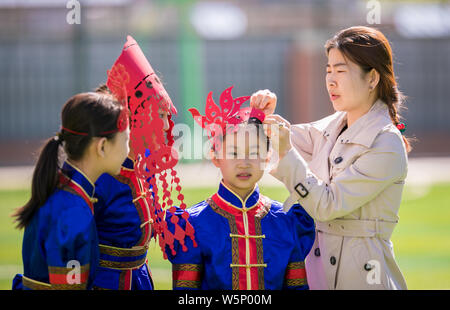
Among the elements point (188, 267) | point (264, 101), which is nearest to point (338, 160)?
point (264, 101)

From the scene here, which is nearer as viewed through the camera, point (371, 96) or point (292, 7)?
point (371, 96)

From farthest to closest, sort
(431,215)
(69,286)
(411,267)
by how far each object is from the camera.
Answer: (431,215)
(411,267)
(69,286)

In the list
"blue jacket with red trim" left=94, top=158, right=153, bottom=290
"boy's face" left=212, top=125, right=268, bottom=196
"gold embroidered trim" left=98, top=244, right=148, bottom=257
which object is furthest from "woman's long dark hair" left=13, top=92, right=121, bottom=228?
"boy's face" left=212, top=125, right=268, bottom=196

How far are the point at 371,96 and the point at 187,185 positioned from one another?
10580 mm

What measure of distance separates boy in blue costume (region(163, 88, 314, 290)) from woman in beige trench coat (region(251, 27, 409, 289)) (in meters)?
0.10

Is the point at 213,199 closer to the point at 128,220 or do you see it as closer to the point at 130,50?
the point at 128,220

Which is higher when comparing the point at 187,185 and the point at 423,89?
the point at 423,89

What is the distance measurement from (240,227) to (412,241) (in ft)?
18.5

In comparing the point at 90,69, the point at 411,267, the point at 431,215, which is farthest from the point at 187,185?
the point at 90,69

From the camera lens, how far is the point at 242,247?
2854 millimetres

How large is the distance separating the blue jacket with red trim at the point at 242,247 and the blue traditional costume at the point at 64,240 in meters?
0.43

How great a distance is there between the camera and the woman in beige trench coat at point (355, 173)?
286cm

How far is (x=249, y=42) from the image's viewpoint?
22.9m

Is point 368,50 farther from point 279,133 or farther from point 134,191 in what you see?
point 134,191
